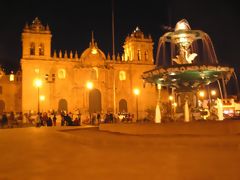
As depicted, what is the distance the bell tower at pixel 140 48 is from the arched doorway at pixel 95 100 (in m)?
6.83

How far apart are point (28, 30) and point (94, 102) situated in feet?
39.5

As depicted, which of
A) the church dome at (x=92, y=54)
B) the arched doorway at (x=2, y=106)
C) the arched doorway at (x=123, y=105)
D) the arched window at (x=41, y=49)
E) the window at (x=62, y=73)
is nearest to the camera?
the arched window at (x=41, y=49)

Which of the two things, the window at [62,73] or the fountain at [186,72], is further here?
the window at [62,73]

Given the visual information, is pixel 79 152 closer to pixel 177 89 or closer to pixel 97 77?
pixel 177 89

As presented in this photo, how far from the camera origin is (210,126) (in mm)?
11477

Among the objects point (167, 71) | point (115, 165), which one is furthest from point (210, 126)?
point (115, 165)

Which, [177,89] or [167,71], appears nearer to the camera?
[167,71]

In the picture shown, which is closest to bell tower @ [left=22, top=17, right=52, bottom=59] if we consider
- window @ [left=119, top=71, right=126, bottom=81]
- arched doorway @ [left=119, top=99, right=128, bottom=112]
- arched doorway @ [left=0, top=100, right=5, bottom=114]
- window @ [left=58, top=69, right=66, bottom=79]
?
window @ [left=58, top=69, right=66, bottom=79]

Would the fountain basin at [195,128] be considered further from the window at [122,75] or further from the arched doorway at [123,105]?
the window at [122,75]

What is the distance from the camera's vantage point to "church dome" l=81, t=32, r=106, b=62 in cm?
4550

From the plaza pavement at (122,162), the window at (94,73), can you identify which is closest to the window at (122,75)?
the window at (94,73)

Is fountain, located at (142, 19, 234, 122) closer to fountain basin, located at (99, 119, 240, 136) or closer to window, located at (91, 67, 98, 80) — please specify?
fountain basin, located at (99, 119, 240, 136)

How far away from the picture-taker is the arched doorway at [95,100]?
1778 inches

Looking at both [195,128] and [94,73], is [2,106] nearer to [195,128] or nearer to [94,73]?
[94,73]
